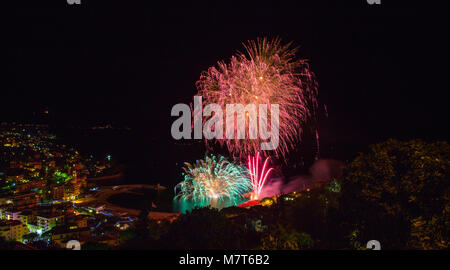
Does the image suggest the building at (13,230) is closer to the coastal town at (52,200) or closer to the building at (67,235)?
the coastal town at (52,200)

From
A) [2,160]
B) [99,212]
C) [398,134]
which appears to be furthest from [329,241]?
[2,160]

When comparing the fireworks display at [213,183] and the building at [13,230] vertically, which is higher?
the fireworks display at [213,183]

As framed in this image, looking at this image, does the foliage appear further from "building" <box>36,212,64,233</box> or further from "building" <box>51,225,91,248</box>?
"building" <box>36,212,64,233</box>

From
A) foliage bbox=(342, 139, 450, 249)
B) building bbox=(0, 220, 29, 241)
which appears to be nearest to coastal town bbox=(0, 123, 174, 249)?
building bbox=(0, 220, 29, 241)

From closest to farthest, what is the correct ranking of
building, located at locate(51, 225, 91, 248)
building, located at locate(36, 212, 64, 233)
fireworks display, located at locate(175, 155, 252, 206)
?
building, located at locate(51, 225, 91, 248)
building, located at locate(36, 212, 64, 233)
fireworks display, located at locate(175, 155, 252, 206)

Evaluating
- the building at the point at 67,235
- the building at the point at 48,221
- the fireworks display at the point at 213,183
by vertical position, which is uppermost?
the fireworks display at the point at 213,183

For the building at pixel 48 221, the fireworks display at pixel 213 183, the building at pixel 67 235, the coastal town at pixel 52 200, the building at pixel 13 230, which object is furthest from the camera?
the fireworks display at pixel 213 183

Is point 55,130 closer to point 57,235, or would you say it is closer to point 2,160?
point 2,160

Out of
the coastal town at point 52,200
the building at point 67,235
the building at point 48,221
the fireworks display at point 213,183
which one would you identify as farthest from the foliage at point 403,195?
the building at point 48,221

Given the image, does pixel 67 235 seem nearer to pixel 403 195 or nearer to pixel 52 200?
pixel 52 200
